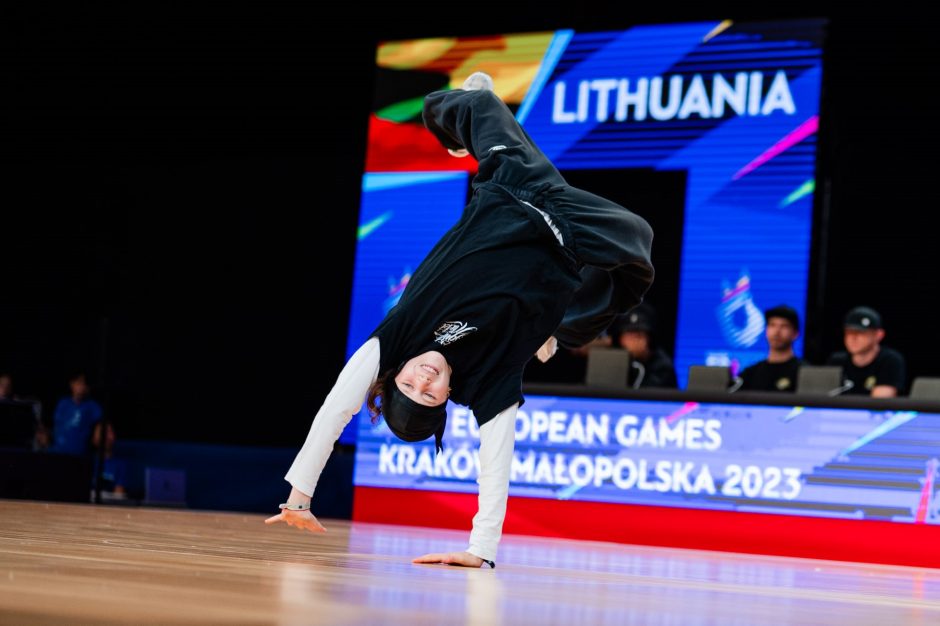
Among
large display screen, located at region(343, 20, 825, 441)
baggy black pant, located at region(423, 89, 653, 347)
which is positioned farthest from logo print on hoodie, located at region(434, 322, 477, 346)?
large display screen, located at region(343, 20, 825, 441)

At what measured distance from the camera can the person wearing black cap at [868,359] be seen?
6410 mm

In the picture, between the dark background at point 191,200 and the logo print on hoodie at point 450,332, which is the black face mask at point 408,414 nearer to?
the logo print on hoodie at point 450,332

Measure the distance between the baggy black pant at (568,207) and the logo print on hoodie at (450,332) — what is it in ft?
1.44

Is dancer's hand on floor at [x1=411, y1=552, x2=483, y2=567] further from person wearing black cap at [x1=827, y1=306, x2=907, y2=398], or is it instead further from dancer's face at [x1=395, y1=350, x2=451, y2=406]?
person wearing black cap at [x1=827, y1=306, x2=907, y2=398]

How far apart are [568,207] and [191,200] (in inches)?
322

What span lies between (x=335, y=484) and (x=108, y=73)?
179 inches

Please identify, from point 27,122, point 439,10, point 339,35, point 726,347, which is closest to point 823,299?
point 726,347

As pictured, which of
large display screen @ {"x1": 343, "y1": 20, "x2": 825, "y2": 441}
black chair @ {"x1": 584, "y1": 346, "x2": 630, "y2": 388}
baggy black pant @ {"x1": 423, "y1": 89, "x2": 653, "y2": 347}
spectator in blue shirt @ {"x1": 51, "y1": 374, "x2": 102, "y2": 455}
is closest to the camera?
baggy black pant @ {"x1": 423, "y1": 89, "x2": 653, "y2": 347}

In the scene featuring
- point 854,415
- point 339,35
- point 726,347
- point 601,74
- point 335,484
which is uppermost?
point 339,35

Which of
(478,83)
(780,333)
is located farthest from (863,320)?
(478,83)

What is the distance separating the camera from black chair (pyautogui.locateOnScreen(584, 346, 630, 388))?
6578mm

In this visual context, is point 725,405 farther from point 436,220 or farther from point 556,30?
point 556,30

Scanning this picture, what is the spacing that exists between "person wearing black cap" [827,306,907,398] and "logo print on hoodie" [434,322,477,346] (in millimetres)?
3797

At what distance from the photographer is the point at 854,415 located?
5.98 metres
